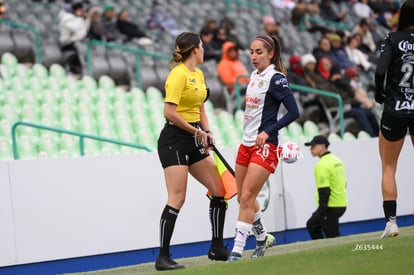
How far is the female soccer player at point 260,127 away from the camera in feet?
30.9

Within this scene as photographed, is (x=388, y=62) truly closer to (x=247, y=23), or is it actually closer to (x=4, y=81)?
(x=4, y=81)

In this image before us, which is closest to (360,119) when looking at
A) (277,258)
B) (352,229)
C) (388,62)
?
(352,229)

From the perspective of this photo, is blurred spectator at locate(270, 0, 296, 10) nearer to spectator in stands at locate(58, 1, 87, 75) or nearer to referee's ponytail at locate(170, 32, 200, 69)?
spectator in stands at locate(58, 1, 87, 75)

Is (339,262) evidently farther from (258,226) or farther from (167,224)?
(167,224)

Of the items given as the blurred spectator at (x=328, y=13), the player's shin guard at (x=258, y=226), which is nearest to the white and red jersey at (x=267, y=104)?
the player's shin guard at (x=258, y=226)

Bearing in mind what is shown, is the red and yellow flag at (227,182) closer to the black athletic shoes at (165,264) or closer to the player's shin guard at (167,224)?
the player's shin guard at (167,224)

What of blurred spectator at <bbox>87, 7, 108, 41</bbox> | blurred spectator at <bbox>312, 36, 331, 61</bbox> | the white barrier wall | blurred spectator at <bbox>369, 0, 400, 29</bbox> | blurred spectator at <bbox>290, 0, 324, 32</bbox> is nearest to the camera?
the white barrier wall

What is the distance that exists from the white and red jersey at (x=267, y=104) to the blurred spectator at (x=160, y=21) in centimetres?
1281

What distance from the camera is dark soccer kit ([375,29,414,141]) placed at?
1020 centimetres

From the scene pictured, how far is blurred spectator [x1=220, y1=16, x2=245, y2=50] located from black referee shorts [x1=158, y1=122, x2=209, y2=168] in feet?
38.9

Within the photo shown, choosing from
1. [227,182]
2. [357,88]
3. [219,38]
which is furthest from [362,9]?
[227,182]

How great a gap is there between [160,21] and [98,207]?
964 cm

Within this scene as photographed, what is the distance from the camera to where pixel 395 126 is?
1023 cm

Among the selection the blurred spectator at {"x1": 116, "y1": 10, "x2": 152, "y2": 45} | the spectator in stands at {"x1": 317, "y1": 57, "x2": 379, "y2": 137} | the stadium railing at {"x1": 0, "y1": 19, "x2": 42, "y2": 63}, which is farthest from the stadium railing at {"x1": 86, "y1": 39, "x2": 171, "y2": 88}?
the spectator in stands at {"x1": 317, "y1": 57, "x2": 379, "y2": 137}
